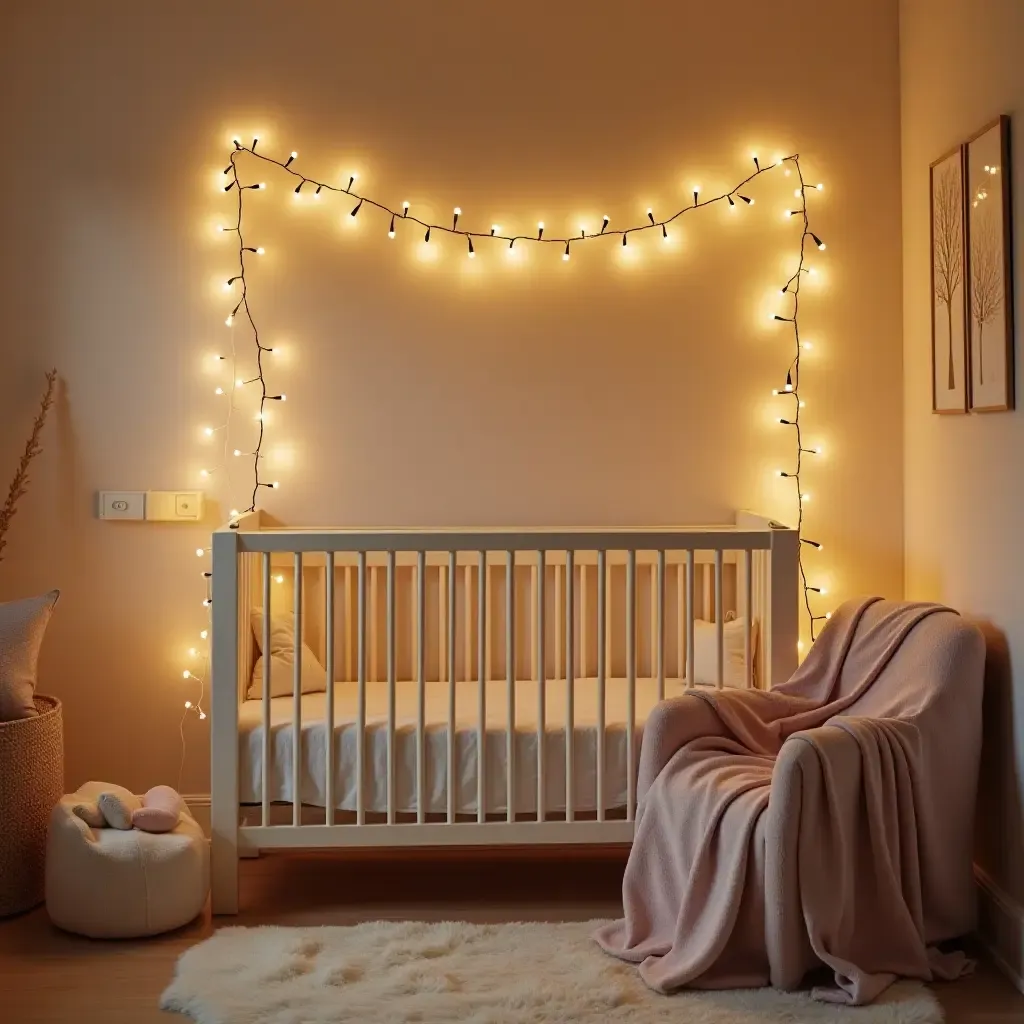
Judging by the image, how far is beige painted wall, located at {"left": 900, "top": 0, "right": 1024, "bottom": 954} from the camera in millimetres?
2750

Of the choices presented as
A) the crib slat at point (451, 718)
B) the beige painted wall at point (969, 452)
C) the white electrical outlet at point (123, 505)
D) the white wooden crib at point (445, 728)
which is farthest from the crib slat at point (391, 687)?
the beige painted wall at point (969, 452)

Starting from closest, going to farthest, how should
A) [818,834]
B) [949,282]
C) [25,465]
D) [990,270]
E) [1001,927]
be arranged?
1. [818,834]
2. [1001,927]
3. [990,270]
4. [949,282]
5. [25,465]

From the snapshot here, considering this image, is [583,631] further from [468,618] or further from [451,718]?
[451,718]

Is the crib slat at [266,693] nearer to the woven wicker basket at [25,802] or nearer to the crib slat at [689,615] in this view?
the woven wicker basket at [25,802]

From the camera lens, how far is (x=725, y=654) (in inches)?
131

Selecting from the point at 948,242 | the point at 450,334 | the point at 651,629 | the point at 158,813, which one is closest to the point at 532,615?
the point at 651,629

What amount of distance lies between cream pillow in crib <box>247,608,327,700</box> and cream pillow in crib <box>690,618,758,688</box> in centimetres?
98

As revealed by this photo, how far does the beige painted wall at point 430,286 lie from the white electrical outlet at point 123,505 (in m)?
0.04

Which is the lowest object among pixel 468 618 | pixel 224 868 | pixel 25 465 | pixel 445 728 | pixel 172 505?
pixel 224 868

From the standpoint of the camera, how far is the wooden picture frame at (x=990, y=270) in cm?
278

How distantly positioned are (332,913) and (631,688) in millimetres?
862

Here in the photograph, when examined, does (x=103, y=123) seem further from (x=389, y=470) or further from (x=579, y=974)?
(x=579, y=974)

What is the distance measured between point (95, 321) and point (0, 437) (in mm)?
411

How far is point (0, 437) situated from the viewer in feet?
11.7
